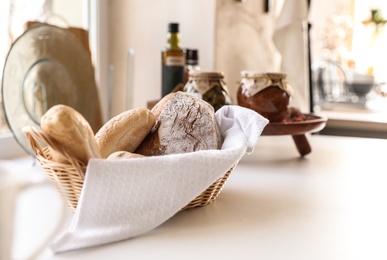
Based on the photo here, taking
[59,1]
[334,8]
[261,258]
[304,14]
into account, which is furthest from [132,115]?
[334,8]

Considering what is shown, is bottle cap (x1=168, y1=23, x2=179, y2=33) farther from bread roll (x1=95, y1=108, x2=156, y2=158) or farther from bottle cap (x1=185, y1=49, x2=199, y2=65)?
bread roll (x1=95, y1=108, x2=156, y2=158)

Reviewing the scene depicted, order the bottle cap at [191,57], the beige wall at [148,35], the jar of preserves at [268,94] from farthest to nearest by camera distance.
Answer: the beige wall at [148,35] → the bottle cap at [191,57] → the jar of preserves at [268,94]

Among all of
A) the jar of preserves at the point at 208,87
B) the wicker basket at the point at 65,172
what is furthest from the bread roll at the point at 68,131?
the jar of preserves at the point at 208,87

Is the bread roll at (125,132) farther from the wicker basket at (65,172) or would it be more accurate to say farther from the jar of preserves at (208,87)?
the jar of preserves at (208,87)

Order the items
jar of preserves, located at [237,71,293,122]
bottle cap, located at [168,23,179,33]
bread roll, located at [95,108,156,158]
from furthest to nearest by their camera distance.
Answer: bottle cap, located at [168,23,179,33] < jar of preserves, located at [237,71,293,122] < bread roll, located at [95,108,156,158]

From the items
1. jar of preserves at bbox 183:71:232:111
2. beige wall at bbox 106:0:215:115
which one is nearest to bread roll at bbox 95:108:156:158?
jar of preserves at bbox 183:71:232:111

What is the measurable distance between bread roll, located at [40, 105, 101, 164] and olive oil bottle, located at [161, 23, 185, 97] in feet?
2.34

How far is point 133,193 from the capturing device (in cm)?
56

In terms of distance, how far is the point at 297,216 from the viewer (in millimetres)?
652

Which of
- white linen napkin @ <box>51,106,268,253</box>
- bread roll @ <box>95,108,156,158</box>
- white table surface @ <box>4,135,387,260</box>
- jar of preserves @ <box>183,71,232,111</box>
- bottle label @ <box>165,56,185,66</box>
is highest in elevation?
bottle label @ <box>165,56,185,66</box>

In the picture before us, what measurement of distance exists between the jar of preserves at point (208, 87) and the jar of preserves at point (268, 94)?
0.19ft

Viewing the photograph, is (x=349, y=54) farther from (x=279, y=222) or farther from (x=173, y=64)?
(x=279, y=222)

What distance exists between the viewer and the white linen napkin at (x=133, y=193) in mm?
532

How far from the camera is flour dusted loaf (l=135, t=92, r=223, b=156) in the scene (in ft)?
2.29
